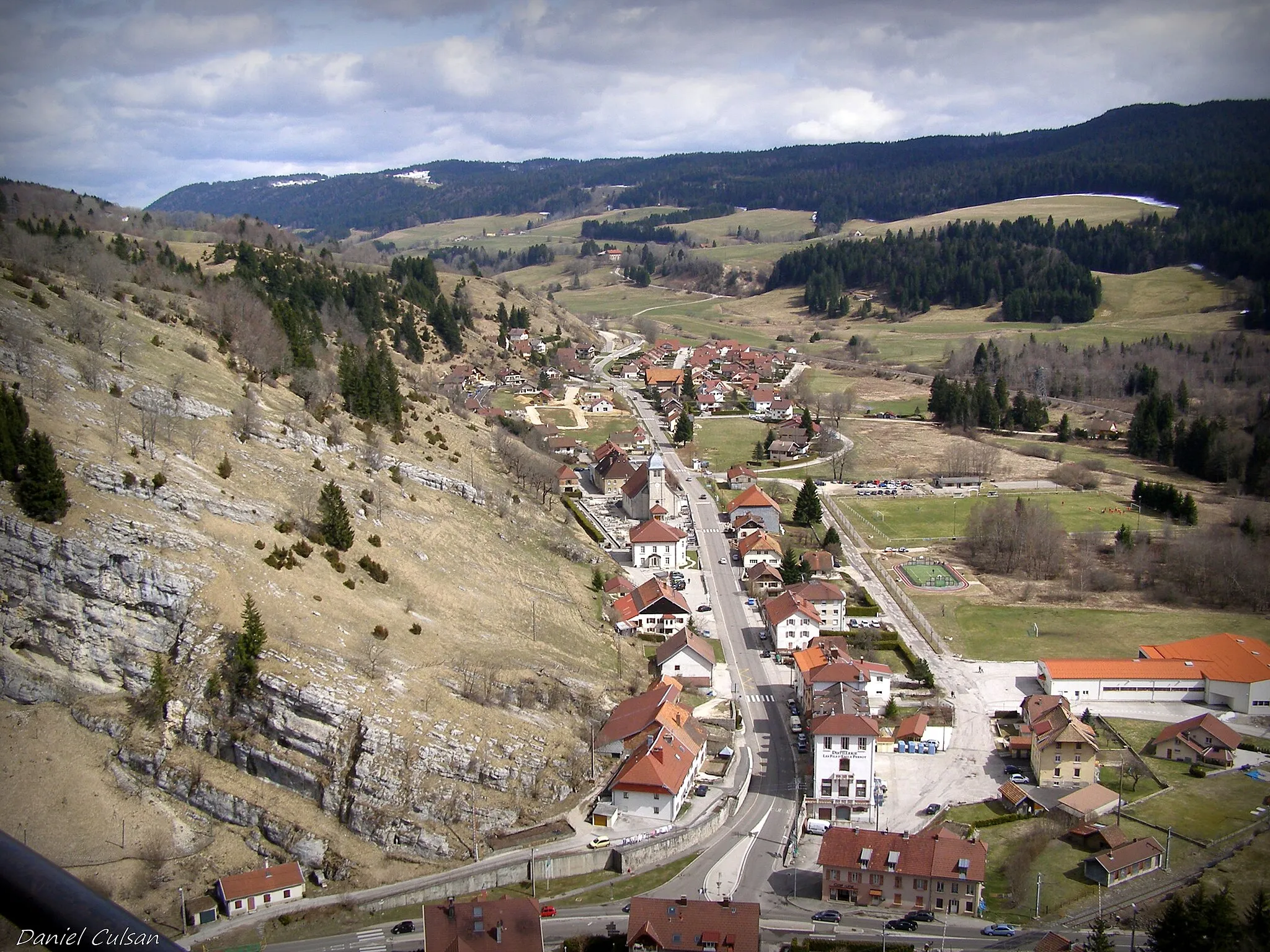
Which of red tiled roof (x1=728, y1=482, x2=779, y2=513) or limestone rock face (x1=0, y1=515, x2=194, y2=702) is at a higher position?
limestone rock face (x1=0, y1=515, x2=194, y2=702)

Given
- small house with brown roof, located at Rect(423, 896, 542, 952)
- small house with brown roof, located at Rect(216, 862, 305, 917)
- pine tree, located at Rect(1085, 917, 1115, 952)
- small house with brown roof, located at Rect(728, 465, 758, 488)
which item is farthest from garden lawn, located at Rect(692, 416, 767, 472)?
small house with brown roof, located at Rect(423, 896, 542, 952)

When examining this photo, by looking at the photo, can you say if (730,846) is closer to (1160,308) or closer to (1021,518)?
(1021,518)

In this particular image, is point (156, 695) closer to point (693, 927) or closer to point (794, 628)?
point (693, 927)

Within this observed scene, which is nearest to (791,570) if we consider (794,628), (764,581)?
(764,581)

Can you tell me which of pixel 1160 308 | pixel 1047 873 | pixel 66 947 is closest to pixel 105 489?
pixel 1047 873

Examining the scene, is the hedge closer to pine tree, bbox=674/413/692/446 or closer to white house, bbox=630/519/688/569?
white house, bbox=630/519/688/569
